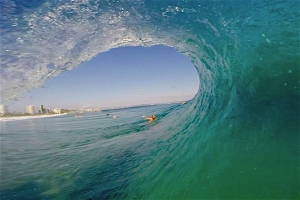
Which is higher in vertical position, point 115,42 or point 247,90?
point 115,42

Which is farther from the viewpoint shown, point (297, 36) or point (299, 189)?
point (297, 36)

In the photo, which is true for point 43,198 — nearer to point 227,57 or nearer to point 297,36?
point 227,57

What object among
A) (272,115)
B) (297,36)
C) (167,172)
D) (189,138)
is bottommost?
(167,172)

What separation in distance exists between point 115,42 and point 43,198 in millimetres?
3823

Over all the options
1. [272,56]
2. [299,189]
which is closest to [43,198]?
[299,189]

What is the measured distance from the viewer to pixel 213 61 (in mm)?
5914

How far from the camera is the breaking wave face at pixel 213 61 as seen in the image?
4023 mm

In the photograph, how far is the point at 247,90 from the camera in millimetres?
5375

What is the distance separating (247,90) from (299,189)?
7.95 feet

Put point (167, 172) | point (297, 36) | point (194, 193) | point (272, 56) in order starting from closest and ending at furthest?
point (194, 193)
point (167, 172)
point (297, 36)
point (272, 56)

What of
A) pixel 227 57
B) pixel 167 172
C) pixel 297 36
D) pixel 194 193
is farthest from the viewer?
pixel 227 57

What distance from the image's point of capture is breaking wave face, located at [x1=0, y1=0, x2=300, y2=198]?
4.02 meters

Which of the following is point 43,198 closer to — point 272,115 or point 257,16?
point 272,115

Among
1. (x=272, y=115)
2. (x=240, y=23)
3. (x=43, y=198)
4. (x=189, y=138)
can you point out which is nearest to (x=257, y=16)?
(x=240, y=23)
